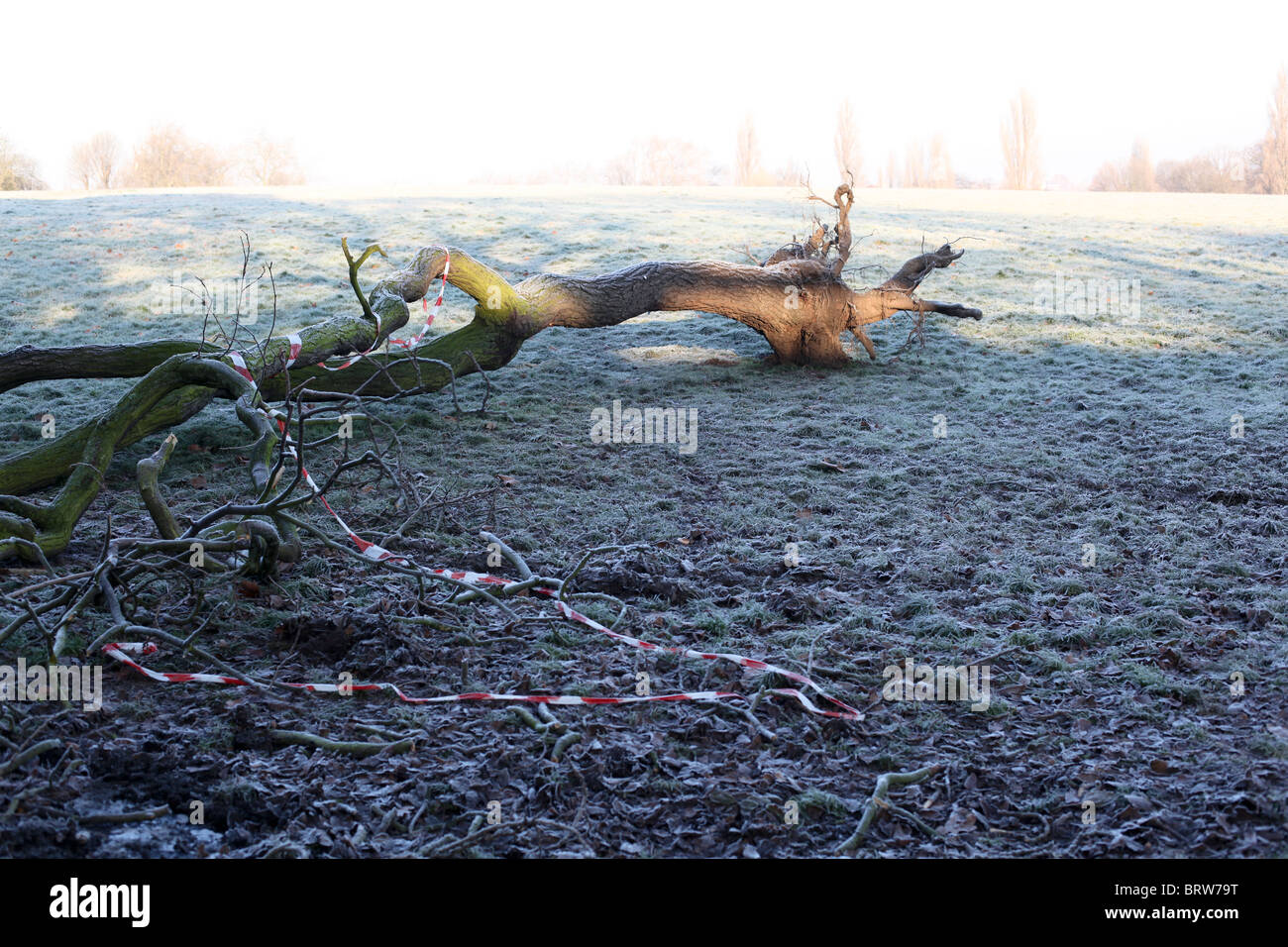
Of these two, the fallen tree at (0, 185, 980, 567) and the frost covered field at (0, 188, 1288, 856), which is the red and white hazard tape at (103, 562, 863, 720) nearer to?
the frost covered field at (0, 188, 1288, 856)

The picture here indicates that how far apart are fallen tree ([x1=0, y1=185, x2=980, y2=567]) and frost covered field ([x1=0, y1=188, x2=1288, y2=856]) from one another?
346 millimetres

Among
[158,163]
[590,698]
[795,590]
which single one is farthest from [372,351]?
[158,163]

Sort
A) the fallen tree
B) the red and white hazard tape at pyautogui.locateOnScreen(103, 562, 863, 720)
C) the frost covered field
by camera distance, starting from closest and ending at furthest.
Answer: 1. the frost covered field
2. the red and white hazard tape at pyautogui.locateOnScreen(103, 562, 863, 720)
3. the fallen tree

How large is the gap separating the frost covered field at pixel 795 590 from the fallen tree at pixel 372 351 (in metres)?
0.35

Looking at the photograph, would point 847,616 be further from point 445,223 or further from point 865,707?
point 445,223

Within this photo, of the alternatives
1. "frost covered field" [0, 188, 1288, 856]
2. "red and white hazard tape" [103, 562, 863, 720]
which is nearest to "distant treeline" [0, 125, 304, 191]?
"frost covered field" [0, 188, 1288, 856]

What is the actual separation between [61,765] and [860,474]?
16.2ft

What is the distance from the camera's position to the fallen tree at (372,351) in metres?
5.26

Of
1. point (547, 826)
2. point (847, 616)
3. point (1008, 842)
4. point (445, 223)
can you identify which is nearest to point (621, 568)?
point (847, 616)

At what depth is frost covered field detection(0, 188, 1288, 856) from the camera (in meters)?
3.15

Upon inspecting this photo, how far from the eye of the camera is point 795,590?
495 centimetres

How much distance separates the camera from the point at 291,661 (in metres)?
4.20

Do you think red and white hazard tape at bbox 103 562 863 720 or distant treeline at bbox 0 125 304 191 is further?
distant treeline at bbox 0 125 304 191

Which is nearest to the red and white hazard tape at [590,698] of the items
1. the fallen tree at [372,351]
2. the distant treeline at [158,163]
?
the fallen tree at [372,351]
